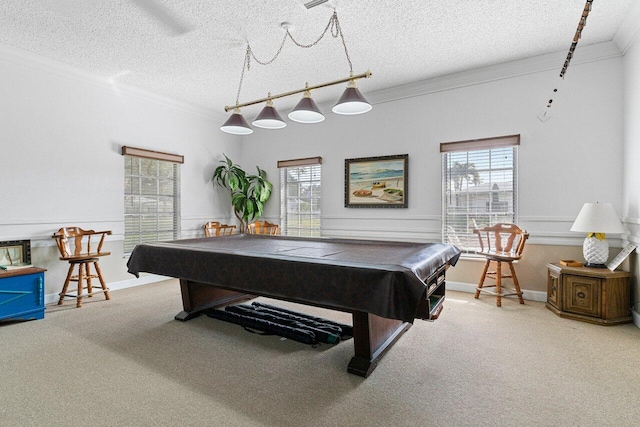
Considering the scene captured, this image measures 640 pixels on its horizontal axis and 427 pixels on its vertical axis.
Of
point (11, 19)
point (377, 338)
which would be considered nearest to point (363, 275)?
point (377, 338)

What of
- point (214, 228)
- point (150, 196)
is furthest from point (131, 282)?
point (214, 228)

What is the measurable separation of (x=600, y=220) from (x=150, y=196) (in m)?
5.76

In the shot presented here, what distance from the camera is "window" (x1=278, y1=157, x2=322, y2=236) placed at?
571cm

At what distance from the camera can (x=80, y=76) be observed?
13.8 feet

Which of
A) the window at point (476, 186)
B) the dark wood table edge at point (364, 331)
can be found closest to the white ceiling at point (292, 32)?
the window at point (476, 186)

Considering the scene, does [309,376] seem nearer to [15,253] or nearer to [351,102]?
[351,102]

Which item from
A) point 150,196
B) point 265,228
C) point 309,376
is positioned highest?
point 150,196

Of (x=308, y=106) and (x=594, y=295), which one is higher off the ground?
(x=308, y=106)

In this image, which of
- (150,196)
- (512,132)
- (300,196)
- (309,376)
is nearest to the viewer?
(309,376)

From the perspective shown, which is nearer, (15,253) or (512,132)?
(15,253)

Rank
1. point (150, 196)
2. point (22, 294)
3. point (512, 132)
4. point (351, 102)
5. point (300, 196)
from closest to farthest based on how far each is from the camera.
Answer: point (351, 102)
point (22, 294)
point (512, 132)
point (150, 196)
point (300, 196)

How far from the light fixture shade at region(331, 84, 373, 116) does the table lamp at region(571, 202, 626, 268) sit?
2455mm

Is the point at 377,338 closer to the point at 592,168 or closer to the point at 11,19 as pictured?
the point at 592,168

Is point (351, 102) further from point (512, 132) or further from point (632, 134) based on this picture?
point (632, 134)
